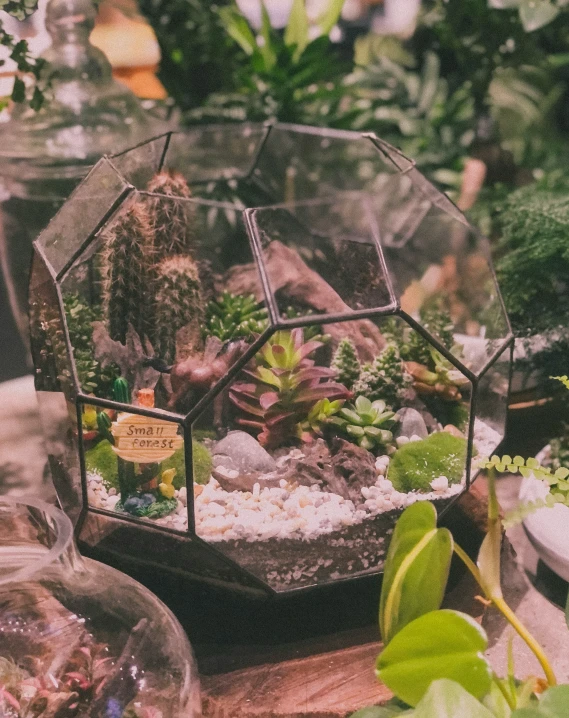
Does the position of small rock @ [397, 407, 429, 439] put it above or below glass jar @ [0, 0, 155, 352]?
below

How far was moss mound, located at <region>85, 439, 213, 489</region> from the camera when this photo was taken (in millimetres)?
821

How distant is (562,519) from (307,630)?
39cm

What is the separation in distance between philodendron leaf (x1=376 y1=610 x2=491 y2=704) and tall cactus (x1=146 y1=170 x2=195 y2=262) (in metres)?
0.62

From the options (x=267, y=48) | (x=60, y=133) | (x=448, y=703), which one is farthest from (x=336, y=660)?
(x=267, y=48)

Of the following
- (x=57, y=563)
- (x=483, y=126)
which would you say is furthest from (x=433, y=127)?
(x=57, y=563)

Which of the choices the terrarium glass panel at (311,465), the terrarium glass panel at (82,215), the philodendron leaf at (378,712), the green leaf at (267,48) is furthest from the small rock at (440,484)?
the green leaf at (267,48)

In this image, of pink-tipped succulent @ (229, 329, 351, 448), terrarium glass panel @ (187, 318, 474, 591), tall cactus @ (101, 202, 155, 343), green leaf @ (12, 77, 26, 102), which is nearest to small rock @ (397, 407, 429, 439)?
terrarium glass panel @ (187, 318, 474, 591)

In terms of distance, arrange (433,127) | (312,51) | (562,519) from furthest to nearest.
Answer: (433,127) < (312,51) < (562,519)

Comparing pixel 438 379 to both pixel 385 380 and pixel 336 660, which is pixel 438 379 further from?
pixel 336 660

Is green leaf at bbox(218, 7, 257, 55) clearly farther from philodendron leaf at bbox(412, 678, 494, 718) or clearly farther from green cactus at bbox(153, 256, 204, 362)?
philodendron leaf at bbox(412, 678, 494, 718)

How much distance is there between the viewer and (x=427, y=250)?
5.73 feet

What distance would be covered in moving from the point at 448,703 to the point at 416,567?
0.42ft

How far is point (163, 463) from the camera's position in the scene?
2.71ft

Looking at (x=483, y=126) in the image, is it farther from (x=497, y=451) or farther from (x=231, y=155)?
(x=497, y=451)
